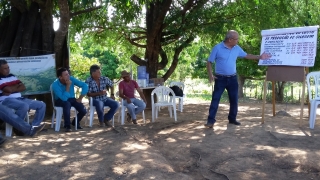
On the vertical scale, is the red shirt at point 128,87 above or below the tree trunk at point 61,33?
below

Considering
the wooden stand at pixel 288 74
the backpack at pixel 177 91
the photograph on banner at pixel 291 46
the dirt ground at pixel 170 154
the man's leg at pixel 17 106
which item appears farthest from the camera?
the backpack at pixel 177 91

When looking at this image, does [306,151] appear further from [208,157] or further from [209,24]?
[209,24]

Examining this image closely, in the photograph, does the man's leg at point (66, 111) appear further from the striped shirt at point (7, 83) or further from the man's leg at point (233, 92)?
the man's leg at point (233, 92)

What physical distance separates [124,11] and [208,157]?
609 cm

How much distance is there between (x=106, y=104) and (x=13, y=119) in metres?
2.09

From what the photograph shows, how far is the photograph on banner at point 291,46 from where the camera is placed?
6.62 metres

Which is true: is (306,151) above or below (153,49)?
below

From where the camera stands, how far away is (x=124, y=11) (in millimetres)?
9828

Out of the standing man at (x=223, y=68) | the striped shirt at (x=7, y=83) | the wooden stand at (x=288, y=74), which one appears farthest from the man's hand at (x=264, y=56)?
the striped shirt at (x=7, y=83)

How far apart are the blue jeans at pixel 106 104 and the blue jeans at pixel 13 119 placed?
1628 millimetres

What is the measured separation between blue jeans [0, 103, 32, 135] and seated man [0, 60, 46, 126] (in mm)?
151

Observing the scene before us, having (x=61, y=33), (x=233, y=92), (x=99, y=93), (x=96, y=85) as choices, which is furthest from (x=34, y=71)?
(x=233, y=92)

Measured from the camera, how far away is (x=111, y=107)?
24.7ft

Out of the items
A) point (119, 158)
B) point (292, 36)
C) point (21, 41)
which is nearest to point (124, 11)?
point (21, 41)
